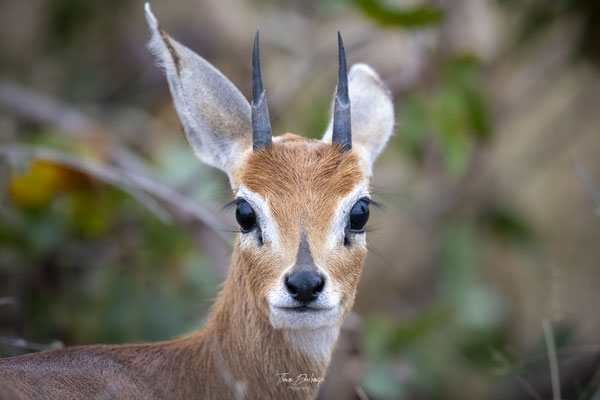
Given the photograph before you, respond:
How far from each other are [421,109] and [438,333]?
2772mm

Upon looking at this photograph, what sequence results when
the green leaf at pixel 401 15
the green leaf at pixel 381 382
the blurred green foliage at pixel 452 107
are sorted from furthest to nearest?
1. the blurred green foliage at pixel 452 107
2. the green leaf at pixel 401 15
3. the green leaf at pixel 381 382

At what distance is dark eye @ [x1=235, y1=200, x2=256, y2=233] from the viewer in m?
4.45

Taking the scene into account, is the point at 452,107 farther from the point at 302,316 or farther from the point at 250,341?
the point at 302,316

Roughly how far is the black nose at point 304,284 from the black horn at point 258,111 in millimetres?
984

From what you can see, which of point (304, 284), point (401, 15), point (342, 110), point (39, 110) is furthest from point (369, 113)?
point (39, 110)

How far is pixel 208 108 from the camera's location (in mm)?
5055

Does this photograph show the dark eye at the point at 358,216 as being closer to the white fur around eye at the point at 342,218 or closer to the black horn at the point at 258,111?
the white fur around eye at the point at 342,218

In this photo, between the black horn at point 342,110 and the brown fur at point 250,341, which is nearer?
the brown fur at point 250,341

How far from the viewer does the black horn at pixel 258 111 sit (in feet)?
14.6

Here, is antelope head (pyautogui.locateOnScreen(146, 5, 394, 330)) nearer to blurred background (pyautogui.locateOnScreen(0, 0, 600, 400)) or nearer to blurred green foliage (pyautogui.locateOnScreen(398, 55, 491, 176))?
blurred background (pyautogui.locateOnScreen(0, 0, 600, 400))

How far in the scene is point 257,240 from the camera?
4418mm

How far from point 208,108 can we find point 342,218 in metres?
1.28

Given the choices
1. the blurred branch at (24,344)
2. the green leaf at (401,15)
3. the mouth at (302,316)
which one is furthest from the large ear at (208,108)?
the green leaf at (401,15)

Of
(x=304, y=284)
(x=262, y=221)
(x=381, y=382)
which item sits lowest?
(x=381, y=382)
